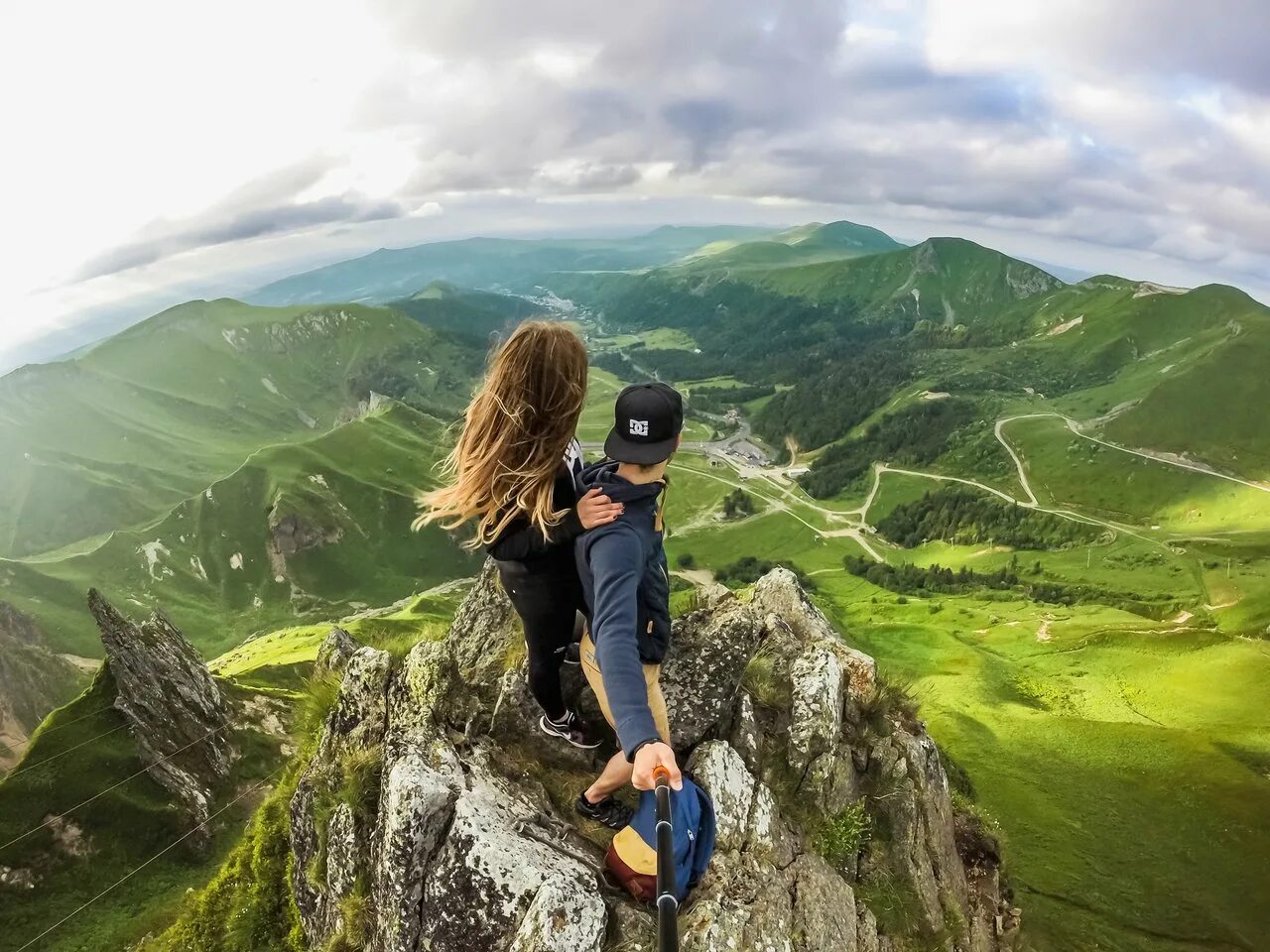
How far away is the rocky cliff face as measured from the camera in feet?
30.1

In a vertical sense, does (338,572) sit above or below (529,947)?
below

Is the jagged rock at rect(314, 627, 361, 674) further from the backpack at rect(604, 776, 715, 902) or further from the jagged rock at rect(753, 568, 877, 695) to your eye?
the jagged rock at rect(753, 568, 877, 695)

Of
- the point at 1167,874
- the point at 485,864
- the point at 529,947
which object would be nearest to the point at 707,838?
the point at 529,947

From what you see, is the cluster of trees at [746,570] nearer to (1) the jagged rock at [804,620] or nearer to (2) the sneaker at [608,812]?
(1) the jagged rock at [804,620]

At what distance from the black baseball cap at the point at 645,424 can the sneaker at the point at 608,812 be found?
6.13 meters

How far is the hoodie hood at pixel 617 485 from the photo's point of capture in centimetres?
750

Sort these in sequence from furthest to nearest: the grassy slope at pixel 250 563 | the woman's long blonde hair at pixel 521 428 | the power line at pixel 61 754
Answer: the grassy slope at pixel 250 563, the power line at pixel 61 754, the woman's long blonde hair at pixel 521 428

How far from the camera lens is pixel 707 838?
7.74m

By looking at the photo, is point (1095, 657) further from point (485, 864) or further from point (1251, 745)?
point (485, 864)

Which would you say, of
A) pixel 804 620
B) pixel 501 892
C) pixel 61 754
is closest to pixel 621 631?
pixel 501 892

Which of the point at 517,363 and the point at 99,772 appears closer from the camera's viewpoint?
the point at 517,363

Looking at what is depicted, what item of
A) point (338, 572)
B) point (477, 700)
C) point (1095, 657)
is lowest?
point (338, 572)

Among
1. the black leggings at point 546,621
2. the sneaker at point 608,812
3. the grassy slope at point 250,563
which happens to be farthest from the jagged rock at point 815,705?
the grassy slope at point 250,563

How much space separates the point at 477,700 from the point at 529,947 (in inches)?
199
